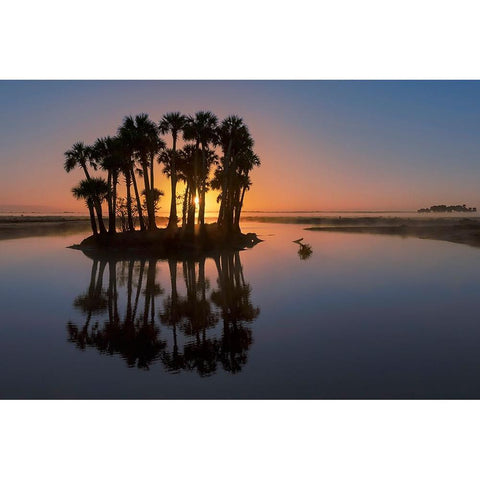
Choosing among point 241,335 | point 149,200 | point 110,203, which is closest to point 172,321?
point 241,335

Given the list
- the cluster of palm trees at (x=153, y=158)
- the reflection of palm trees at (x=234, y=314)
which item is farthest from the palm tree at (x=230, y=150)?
the reflection of palm trees at (x=234, y=314)

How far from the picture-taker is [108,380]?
9750mm

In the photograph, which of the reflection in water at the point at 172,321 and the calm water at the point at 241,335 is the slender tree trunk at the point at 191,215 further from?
the reflection in water at the point at 172,321

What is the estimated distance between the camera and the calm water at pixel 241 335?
9.55 m

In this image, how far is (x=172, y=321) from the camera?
15.2 meters

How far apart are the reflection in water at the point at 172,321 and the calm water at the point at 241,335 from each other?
61mm

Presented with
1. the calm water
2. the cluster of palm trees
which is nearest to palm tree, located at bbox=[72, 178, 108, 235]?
the cluster of palm trees

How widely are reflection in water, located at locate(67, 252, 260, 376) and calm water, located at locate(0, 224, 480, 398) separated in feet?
0.20

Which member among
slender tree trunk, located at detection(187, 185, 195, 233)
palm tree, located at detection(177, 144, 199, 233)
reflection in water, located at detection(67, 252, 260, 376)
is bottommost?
reflection in water, located at detection(67, 252, 260, 376)

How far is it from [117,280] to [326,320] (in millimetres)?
15405

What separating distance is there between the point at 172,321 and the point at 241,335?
3.27m

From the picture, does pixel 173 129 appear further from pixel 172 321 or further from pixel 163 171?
pixel 172 321

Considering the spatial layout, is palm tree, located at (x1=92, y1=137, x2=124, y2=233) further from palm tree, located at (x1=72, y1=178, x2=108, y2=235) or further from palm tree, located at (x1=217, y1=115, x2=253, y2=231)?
palm tree, located at (x1=217, y1=115, x2=253, y2=231)

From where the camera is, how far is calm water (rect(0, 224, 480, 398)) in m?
9.55
